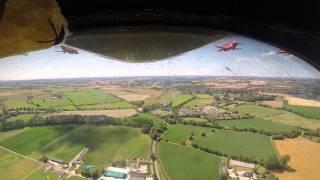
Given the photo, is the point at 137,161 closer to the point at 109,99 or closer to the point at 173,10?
the point at 109,99

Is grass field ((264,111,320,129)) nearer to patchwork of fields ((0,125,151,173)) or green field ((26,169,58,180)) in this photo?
patchwork of fields ((0,125,151,173))

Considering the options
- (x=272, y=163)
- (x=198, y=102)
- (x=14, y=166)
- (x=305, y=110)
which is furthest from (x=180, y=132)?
(x=14, y=166)

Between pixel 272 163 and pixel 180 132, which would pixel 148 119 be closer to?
pixel 180 132

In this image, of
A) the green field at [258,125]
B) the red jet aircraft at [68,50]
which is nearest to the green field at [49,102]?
the red jet aircraft at [68,50]

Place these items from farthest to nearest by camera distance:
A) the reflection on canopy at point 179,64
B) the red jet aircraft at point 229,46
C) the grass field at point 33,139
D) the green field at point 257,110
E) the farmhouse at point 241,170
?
the red jet aircraft at point 229,46, the reflection on canopy at point 179,64, the green field at point 257,110, the grass field at point 33,139, the farmhouse at point 241,170

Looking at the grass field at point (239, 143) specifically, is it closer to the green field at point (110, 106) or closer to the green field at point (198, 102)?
the green field at point (198, 102)

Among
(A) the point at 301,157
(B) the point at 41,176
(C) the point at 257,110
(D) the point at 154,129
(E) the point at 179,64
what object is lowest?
(B) the point at 41,176
